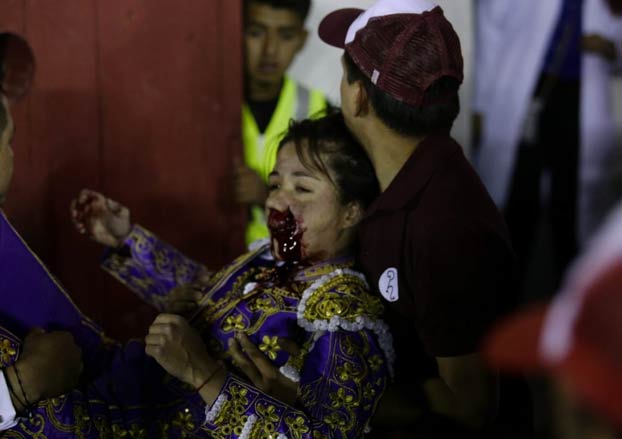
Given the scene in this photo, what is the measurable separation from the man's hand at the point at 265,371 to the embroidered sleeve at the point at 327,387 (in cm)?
4

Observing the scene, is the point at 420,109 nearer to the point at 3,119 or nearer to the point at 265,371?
the point at 265,371

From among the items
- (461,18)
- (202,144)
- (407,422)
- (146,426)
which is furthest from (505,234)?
(461,18)

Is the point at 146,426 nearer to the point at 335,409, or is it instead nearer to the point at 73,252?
the point at 335,409

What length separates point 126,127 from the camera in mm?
2756

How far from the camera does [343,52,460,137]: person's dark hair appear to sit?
1.88m

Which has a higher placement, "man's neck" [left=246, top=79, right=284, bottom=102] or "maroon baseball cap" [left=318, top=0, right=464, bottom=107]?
"maroon baseball cap" [left=318, top=0, right=464, bottom=107]

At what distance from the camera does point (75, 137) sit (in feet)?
8.88

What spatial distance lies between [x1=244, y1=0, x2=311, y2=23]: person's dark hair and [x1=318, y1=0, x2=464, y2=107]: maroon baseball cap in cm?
103

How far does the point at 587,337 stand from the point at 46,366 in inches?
47.3

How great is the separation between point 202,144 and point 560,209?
1859 millimetres

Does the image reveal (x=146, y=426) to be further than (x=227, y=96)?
No

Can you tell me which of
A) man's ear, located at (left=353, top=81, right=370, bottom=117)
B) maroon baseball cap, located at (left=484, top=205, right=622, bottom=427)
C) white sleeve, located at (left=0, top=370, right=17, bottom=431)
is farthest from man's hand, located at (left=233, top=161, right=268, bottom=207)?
maroon baseball cap, located at (left=484, top=205, right=622, bottom=427)

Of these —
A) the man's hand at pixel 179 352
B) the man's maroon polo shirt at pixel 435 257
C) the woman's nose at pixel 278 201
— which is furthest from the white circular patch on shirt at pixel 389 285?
the man's hand at pixel 179 352

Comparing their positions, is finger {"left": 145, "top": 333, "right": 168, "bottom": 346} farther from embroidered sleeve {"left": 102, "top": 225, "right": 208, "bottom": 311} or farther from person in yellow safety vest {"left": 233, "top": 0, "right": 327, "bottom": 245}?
person in yellow safety vest {"left": 233, "top": 0, "right": 327, "bottom": 245}
